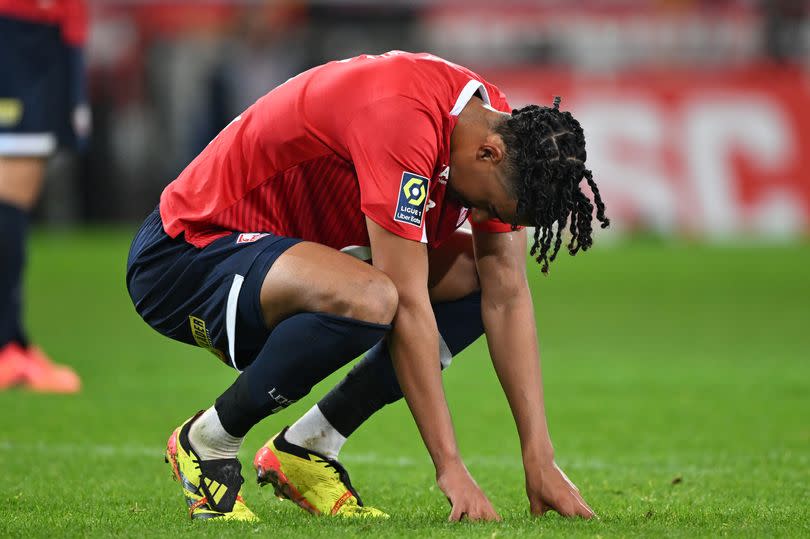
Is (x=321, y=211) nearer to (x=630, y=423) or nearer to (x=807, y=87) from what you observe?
(x=630, y=423)

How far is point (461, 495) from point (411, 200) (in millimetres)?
754

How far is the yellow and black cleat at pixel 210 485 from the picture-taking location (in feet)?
11.8

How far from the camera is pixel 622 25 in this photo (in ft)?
54.3

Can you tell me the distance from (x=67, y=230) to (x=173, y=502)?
1284 centimetres

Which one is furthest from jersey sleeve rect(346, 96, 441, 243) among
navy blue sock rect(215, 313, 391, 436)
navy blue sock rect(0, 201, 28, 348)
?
navy blue sock rect(0, 201, 28, 348)

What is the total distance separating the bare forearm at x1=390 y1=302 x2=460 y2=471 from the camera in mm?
3379

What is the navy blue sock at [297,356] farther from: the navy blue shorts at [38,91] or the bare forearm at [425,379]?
the navy blue shorts at [38,91]

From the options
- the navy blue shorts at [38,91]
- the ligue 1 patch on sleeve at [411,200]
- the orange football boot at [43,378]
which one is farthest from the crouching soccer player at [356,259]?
the navy blue shorts at [38,91]

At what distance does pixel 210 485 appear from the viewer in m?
3.63

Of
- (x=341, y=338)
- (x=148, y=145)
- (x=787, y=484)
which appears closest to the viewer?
(x=341, y=338)

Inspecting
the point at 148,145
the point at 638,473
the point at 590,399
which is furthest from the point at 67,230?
the point at 638,473

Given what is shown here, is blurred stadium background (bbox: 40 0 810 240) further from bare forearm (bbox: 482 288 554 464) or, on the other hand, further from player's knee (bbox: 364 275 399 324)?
player's knee (bbox: 364 275 399 324)

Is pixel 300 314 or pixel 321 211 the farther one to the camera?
pixel 321 211

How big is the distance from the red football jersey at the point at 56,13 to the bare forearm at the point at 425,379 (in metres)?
3.67
